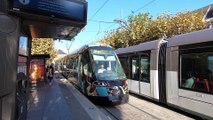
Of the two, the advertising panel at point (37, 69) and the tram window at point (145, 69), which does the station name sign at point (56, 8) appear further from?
the advertising panel at point (37, 69)

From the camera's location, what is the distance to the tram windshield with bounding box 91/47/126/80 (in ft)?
45.4

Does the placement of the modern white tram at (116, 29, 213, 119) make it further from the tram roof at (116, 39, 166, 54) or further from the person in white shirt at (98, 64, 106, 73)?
the person in white shirt at (98, 64, 106, 73)

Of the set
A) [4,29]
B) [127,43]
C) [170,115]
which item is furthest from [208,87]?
[127,43]

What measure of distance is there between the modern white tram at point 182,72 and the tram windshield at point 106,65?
1.29 meters

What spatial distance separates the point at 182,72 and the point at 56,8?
19.3ft

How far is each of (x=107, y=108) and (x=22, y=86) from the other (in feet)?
27.1

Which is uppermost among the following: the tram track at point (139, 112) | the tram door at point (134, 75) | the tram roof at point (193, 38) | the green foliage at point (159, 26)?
the green foliage at point (159, 26)

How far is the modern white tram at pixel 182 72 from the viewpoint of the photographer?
9117 mm

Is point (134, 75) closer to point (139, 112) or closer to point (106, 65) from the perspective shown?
point (106, 65)

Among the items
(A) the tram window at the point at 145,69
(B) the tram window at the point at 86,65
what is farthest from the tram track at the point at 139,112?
(B) the tram window at the point at 86,65

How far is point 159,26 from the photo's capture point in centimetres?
2689

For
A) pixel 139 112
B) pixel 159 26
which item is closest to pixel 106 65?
pixel 139 112

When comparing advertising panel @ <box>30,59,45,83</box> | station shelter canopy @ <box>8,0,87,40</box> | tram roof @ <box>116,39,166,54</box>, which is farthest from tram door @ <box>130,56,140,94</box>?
station shelter canopy @ <box>8,0,87,40</box>

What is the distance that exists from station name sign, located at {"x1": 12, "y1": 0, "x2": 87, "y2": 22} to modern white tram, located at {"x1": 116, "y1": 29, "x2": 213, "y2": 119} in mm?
4304
